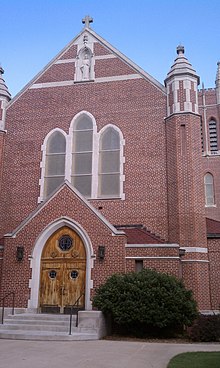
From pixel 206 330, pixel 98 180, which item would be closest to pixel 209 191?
pixel 98 180

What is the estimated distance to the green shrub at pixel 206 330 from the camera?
523 inches

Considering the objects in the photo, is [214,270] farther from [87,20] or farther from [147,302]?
[87,20]

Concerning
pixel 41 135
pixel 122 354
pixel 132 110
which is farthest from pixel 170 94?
pixel 122 354

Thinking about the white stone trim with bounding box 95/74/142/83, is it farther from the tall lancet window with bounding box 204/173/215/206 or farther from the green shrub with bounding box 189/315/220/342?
the tall lancet window with bounding box 204/173/215/206

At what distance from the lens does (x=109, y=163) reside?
20.2m

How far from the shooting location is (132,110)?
67.5ft

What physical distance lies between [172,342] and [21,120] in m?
13.7

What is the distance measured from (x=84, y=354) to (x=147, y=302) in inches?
165

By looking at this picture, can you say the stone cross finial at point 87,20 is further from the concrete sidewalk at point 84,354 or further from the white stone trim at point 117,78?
the concrete sidewalk at point 84,354

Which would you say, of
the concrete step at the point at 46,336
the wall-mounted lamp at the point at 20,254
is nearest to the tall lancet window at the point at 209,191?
the wall-mounted lamp at the point at 20,254

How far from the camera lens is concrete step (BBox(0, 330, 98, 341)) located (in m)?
12.3

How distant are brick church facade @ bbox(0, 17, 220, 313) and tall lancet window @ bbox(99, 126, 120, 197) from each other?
5cm

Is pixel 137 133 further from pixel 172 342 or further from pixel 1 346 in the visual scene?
pixel 1 346

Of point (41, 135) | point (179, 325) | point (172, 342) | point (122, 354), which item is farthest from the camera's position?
point (41, 135)
